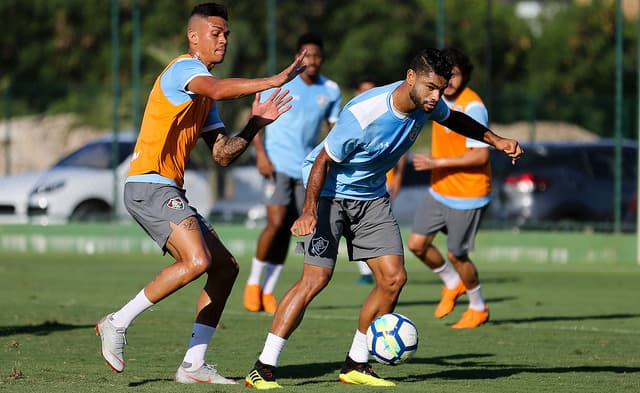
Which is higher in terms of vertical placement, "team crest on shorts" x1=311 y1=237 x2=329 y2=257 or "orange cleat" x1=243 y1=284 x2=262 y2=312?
"team crest on shorts" x1=311 y1=237 x2=329 y2=257

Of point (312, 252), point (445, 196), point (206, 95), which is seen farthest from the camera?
point (445, 196)

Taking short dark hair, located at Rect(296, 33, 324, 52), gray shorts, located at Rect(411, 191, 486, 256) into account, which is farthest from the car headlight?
gray shorts, located at Rect(411, 191, 486, 256)

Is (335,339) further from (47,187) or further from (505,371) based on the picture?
(47,187)

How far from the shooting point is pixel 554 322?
1216cm

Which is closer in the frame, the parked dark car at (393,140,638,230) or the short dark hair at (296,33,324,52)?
the short dark hair at (296,33,324,52)

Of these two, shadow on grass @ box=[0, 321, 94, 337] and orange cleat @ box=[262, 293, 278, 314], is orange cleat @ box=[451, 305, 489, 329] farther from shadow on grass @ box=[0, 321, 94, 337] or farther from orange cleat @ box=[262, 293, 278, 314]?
shadow on grass @ box=[0, 321, 94, 337]

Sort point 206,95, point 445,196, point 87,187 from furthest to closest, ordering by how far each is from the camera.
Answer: point 87,187 < point 445,196 < point 206,95

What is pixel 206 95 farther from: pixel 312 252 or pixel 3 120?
pixel 3 120

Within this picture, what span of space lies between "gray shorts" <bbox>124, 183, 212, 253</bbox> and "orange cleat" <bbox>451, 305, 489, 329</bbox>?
4.08 meters

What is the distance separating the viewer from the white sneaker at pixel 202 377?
8211 mm

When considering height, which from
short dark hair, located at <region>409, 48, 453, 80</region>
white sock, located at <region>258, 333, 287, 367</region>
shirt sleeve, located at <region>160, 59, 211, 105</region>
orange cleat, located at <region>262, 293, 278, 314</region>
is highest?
short dark hair, located at <region>409, 48, 453, 80</region>

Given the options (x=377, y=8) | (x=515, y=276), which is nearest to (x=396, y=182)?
(x=515, y=276)

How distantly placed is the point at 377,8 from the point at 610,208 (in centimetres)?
2288

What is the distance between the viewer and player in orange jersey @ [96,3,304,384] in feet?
26.2
